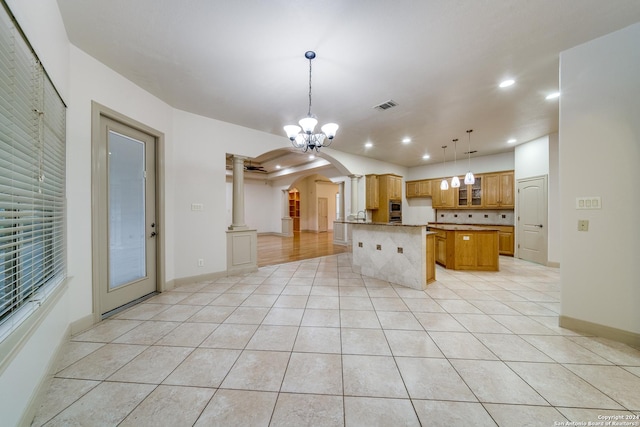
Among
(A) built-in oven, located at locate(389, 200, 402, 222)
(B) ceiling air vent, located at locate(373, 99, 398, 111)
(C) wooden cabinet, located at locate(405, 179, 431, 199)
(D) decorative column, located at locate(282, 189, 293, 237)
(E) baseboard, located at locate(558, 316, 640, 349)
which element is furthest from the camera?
(D) decorative column, located at locate(282, 189, 293, 237)

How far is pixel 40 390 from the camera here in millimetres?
1498

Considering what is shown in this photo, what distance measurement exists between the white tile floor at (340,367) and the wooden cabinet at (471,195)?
4.61 m

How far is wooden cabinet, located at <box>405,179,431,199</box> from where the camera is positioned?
26.6ft

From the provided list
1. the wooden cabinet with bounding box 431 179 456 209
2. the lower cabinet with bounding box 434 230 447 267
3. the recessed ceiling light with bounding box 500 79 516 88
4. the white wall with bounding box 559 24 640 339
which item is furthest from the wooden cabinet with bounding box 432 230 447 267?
the recessed ceiling light with bounding box 500 79 516 88

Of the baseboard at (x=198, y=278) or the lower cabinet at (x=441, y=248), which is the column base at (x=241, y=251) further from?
the lower cabinet at (x=441, y=248)

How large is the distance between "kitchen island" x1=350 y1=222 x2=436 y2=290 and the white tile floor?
0.63 m

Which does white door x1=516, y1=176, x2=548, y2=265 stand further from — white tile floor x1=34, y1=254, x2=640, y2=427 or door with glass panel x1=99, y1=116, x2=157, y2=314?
door with glass panel x1=99, y1=116, x2=157, y2=314

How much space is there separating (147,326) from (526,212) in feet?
25.9

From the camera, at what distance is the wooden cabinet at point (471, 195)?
694 cm

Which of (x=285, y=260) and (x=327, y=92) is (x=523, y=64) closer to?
(x=327, y=92)

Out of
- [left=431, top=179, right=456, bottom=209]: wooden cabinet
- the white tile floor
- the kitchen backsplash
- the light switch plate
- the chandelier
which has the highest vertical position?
the chandelier

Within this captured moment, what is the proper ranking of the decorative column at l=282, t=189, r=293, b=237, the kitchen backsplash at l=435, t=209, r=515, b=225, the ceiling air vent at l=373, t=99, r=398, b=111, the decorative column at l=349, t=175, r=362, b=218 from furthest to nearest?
the decorative column at l=282, t=189, r=293, b=237
the decorative column at l=349, t=175, r=362, b=218
the kitchen backsplash at l=435, t=209, r=515, b=225
the ceiling air vent at l=373, t=99, r=398, b=111

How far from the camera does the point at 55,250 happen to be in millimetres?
2002

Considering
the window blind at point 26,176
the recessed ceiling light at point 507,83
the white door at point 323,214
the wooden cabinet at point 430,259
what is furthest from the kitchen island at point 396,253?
the white door at point 323,214
